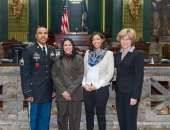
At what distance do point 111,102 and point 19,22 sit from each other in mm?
9957

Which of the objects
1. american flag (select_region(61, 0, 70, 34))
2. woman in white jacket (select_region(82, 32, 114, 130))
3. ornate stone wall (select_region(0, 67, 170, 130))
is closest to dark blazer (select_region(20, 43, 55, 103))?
woman in white jacket (select_region(82, 32, 114, 130))

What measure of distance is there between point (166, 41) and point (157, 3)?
191 cm

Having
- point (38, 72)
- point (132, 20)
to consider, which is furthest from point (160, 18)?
point (38, 72)

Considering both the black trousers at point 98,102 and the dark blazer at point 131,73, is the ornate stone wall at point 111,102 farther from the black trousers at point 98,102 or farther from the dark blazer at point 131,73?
the dark blazer at point 131,73

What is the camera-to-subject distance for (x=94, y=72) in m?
4.34

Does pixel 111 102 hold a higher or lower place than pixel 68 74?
lower

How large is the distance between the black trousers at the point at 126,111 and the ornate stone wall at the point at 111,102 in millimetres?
1175

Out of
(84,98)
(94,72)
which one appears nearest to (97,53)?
(94,72)

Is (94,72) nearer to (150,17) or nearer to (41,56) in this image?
(41,56)

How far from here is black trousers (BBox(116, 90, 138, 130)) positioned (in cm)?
403

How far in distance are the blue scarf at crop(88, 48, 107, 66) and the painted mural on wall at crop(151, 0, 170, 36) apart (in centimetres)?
1077

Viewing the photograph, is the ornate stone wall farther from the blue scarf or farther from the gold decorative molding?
the gold decorative molding

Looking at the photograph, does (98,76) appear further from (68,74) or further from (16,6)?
(16,6)

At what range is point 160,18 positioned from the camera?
14648mm
